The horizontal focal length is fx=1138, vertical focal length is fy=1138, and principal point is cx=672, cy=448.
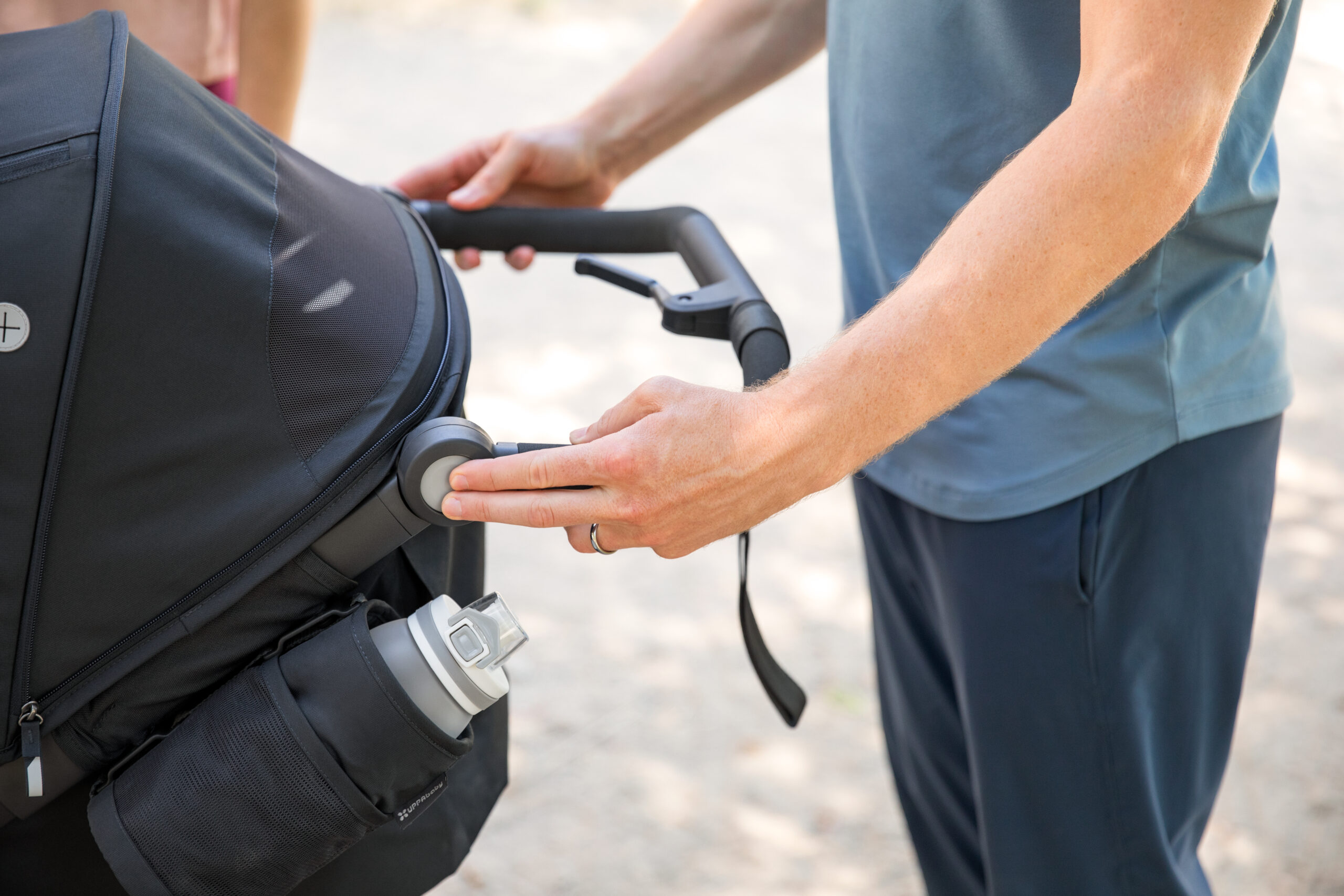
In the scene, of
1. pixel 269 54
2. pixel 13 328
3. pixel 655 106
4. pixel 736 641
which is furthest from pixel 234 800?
pixel 736 641

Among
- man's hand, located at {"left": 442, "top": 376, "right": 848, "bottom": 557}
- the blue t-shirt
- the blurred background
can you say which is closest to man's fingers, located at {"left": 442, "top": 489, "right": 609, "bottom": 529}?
man's hand, located at {"left": 442, "top": 376, "right": 848, "bottom": 557}

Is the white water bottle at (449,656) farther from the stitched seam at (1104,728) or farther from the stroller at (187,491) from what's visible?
the stitched seam at (1104,728)

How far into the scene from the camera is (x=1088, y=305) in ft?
3.40

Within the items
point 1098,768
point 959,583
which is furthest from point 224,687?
point 1098,768

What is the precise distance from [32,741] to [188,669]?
118mm

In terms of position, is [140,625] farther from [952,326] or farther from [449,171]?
[449,171]

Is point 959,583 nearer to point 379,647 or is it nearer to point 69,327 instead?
point 379,647

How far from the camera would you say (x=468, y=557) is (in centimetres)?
120

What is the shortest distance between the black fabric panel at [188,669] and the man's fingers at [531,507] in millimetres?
138

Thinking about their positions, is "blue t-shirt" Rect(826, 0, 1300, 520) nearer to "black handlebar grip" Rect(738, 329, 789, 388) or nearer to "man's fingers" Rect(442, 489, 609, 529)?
"black handlebar grip" Rect(738, 329, 789, 388)

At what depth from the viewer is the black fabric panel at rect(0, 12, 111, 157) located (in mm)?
821

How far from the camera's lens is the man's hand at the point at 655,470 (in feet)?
2.83

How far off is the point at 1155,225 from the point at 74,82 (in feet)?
2.72

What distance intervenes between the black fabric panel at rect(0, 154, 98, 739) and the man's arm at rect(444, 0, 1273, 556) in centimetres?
29
